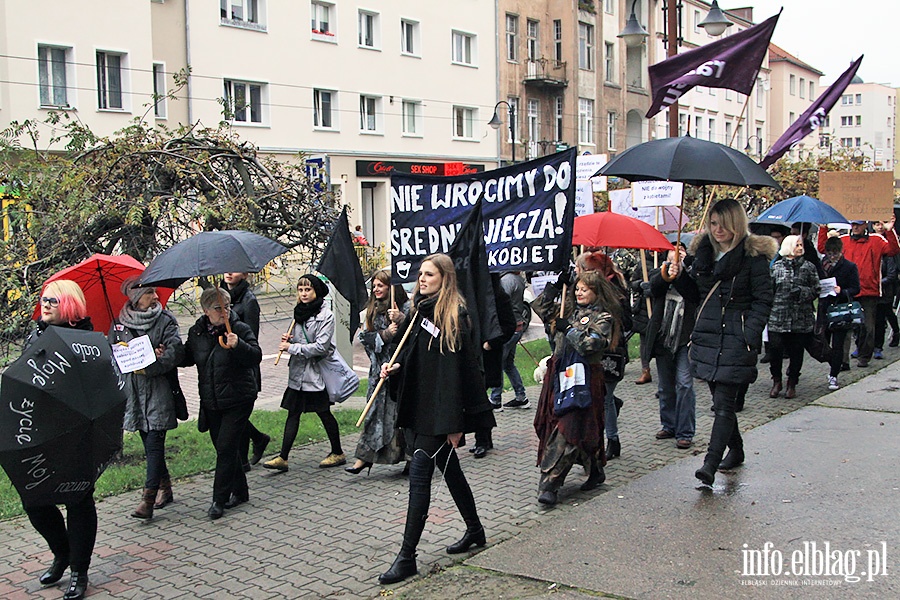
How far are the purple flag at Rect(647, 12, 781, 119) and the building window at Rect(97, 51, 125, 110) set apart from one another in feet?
70.5

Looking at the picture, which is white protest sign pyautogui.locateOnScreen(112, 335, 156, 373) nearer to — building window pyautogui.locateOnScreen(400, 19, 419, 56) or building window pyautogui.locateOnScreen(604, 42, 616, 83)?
building window pyautogui.locateOnScreen(400, 19, 419, 56)

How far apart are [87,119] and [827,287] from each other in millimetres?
21841

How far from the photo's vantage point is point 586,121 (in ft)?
157

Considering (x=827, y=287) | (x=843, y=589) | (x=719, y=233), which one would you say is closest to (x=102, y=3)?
(x=827, y=287)

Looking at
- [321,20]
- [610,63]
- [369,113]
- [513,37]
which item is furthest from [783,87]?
[321,20]

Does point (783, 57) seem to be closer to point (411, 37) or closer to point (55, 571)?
point (411, 37)

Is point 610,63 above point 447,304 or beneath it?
above

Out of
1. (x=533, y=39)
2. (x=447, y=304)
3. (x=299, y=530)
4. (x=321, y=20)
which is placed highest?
(x=533, y=39)

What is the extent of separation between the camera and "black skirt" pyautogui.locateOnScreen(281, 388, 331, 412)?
754 cm

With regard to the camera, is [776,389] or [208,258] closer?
[208,258]

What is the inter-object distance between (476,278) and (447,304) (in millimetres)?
461

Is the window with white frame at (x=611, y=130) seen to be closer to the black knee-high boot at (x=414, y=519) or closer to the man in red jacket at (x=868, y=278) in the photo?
the man in red jacket at (x=868, y=278)

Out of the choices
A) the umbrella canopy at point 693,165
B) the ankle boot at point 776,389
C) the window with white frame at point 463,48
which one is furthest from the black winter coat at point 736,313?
the window with white frame at point 463,48

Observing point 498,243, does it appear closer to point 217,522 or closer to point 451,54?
point 217,522
